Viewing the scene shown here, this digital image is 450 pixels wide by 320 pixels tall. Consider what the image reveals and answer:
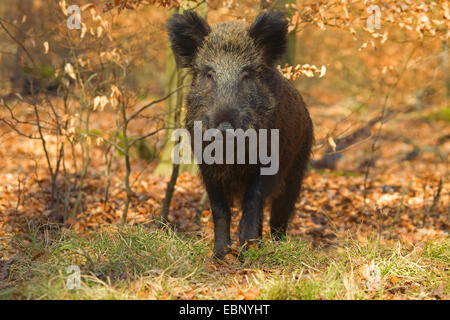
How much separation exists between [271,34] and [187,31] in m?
0.84

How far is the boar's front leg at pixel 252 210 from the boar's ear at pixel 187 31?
4.88 feet

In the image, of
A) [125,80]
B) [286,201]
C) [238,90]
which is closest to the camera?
[238,90]

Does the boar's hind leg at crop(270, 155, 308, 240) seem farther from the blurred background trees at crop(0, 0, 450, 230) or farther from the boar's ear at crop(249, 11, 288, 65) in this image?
the boar's ear at crop(249, 11, 288, 65)

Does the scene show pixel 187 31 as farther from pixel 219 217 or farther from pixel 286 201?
pixel 286 201

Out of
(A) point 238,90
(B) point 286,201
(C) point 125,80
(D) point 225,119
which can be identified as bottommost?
(B) point 286,201

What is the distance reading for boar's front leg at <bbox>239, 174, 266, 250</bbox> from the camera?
16.2 feet

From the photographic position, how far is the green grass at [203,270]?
3553mm

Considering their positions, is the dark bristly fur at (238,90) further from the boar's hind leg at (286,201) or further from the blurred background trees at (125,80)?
the boar's hind leg at (286,201)

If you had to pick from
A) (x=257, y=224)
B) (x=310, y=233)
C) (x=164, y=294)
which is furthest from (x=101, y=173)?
(x=164, y=294)

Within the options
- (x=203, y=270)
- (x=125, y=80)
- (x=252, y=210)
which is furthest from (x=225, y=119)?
(x=125, y=80)

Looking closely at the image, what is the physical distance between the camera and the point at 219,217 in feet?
16.6

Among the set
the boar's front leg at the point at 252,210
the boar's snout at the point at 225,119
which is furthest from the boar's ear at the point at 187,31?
the boar's front leg at the point at 252,210
